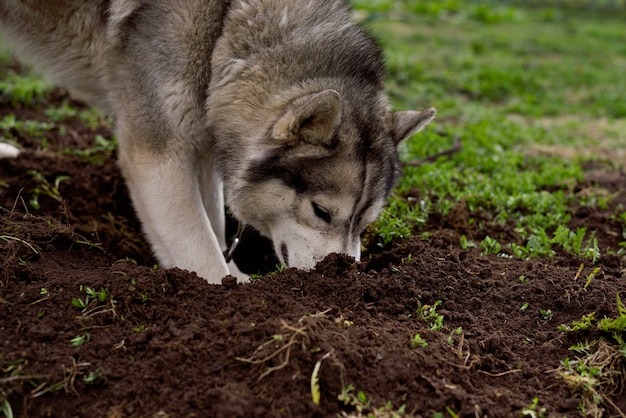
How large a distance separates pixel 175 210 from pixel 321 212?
3.33ft

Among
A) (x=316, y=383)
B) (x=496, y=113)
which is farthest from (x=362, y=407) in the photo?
(x=496, y=113)

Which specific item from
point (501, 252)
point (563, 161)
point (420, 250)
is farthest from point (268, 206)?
point (563, 161)

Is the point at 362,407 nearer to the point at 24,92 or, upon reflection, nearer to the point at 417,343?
the point at 417,343

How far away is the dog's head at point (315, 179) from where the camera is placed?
3787mm

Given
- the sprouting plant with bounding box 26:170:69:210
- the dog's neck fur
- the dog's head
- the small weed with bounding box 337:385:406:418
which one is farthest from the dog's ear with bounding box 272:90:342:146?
the sprouting plant with bounding box 26:170:69:210

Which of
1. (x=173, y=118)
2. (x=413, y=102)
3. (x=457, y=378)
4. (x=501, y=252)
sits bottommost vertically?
(x=413, y=102)

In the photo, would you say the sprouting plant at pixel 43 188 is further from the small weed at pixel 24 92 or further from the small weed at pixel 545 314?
the small weed at pixel 545 314

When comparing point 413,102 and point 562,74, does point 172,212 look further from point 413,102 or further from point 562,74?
point 562,74

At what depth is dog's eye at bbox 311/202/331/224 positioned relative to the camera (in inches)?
155

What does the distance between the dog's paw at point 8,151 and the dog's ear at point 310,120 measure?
2802mm

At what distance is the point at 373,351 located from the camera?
2.99 m

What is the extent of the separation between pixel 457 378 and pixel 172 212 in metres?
2.18

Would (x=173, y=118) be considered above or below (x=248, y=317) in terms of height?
above

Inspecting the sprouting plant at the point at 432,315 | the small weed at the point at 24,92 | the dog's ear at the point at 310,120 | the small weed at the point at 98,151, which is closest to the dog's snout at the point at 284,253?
the dog's ear at the point at 310,120
